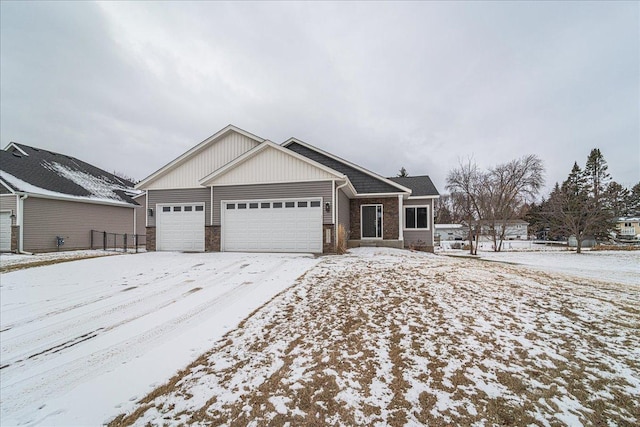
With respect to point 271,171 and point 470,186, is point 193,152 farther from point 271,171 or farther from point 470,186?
point 470,186

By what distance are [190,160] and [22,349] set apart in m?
11.5

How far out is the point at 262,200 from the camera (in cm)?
1230

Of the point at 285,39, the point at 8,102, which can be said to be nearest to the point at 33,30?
the point at 8,102

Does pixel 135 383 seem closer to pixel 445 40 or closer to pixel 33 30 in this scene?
pixel 445 40

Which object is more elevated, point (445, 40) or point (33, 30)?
point (33, 30)

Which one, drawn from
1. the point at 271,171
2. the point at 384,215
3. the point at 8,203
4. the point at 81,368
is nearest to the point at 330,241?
the point at 271,171

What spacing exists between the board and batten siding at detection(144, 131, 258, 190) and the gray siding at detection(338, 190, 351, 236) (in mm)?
5610

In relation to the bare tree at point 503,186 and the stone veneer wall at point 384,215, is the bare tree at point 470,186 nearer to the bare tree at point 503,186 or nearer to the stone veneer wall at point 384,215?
the bare tree at point 503,186

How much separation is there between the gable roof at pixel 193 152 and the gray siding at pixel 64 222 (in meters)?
6.39

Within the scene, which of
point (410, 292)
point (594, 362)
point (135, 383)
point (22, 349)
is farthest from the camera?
point (410, 292)

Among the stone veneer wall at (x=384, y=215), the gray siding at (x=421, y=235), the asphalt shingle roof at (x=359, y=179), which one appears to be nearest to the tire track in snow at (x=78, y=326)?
the stone veneer wall at (x=384, y=215)

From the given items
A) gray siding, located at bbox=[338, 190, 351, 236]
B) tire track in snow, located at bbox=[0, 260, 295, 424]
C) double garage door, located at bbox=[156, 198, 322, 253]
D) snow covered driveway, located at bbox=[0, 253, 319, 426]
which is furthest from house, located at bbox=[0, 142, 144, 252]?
gray siding, located at bbox=[338, 190, 351, 236]

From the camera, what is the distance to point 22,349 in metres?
4.06

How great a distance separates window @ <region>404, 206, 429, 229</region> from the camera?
17219 millimetres
